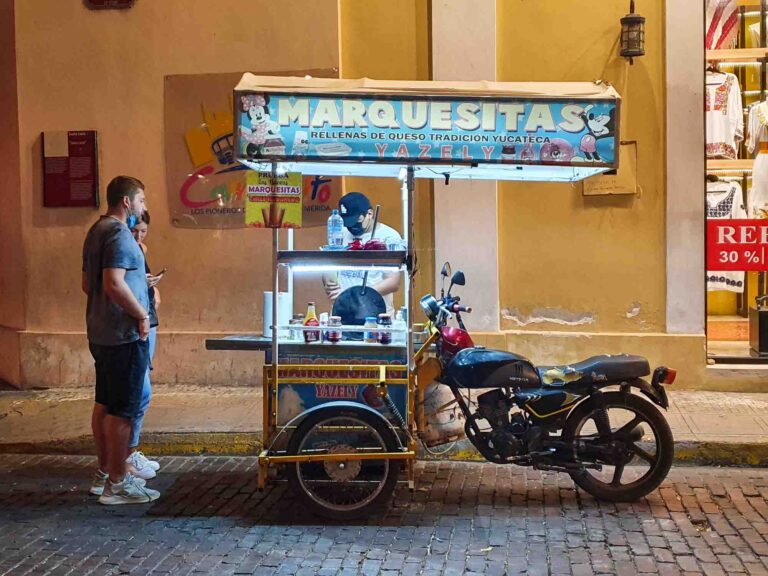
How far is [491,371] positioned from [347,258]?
112 cm

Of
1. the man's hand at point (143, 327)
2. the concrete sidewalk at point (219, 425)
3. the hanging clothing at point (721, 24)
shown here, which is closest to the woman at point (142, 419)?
the man's hand at point (143, 327)

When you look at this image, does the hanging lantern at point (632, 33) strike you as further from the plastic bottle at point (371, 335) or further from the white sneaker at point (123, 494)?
the white sneaker at point (123, 494)

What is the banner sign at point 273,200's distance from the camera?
5.07m

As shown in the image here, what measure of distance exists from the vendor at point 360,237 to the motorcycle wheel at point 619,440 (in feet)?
4.62

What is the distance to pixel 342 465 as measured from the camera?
202 inches

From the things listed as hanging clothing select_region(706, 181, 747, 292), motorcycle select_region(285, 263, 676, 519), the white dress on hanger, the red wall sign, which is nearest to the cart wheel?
motorcycle select_region(285, 263, 676, 519)

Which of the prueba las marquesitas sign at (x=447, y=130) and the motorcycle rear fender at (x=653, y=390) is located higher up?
the prueba las marquesitas sign at (x=447, y=130)

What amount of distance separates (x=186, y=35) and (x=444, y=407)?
16.2 feet

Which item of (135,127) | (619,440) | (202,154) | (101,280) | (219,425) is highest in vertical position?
(135,127)

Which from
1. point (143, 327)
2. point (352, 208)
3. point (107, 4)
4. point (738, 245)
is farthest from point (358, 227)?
point (107, 4)

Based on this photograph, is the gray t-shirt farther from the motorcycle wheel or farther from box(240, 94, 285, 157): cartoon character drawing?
the motorcycle wheel

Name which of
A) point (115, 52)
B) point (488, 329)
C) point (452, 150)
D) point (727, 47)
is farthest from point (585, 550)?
point (115, 52)

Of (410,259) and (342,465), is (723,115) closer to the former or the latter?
(410,259)

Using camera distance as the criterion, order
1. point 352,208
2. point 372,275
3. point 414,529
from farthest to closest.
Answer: point 372,275, point 352,208, point 414,529
